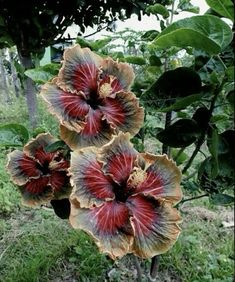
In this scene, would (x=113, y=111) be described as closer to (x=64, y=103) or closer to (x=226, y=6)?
(x=64, y=103)

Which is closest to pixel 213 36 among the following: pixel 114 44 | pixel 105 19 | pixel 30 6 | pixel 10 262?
pixel 114 44

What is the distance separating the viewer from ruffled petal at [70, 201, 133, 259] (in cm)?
53

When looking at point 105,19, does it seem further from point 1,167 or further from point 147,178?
point 147,178

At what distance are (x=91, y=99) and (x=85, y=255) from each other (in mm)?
873

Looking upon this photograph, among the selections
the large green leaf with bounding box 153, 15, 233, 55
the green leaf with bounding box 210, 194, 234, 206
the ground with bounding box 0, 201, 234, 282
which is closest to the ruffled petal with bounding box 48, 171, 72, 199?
the green leaf with bounding box 210, 194, 234, 206

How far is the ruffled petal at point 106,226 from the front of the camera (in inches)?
20.9

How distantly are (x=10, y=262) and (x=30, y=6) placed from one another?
122 centimetres

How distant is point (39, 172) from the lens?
0.78 m

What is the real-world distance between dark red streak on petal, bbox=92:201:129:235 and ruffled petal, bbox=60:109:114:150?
101mm

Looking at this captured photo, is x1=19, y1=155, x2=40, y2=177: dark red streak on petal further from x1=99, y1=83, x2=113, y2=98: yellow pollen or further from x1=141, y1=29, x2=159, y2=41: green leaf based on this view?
x1=141, y1=29, x2=159, y2=41: green leaf

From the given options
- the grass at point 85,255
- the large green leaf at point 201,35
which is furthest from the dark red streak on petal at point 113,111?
the grass at point 85,255

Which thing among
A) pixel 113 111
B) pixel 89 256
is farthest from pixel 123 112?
pixel 89 256

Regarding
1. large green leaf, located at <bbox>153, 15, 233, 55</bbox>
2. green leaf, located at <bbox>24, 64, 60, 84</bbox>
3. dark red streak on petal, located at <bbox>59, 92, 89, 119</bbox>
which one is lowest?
green leaf, located at <bbox>24, 64, 60, 84</bbox>

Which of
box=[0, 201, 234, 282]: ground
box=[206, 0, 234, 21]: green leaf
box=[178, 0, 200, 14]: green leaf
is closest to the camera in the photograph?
box=[206, 0, 234, 21]: green leaf
